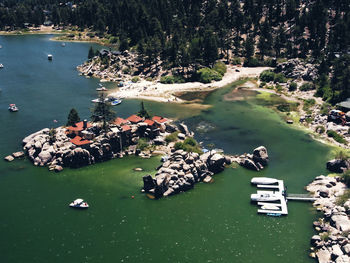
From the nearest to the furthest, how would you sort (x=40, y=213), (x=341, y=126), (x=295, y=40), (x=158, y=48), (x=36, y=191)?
(x=40, y=213), (x=36, y=191), (x=341, y=126), (x=158, y=48), (x=295, y=40)

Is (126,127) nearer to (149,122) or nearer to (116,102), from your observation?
(149,122)

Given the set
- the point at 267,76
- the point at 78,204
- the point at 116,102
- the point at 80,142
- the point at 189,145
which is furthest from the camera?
the point at 267,76

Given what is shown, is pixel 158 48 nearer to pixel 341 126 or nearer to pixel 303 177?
pixel 341 126

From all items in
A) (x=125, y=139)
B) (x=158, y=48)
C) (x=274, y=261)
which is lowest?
(x=274, y=261)

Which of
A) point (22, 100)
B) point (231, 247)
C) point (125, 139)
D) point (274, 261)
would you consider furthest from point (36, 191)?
point (22, 100)

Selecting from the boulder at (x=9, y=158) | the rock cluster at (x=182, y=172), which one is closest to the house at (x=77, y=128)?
the boulder at (x=9, y=158)

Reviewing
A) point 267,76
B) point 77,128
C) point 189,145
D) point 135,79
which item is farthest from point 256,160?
point 135,79

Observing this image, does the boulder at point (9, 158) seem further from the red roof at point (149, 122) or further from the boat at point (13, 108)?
the boat at point (13, 108)
